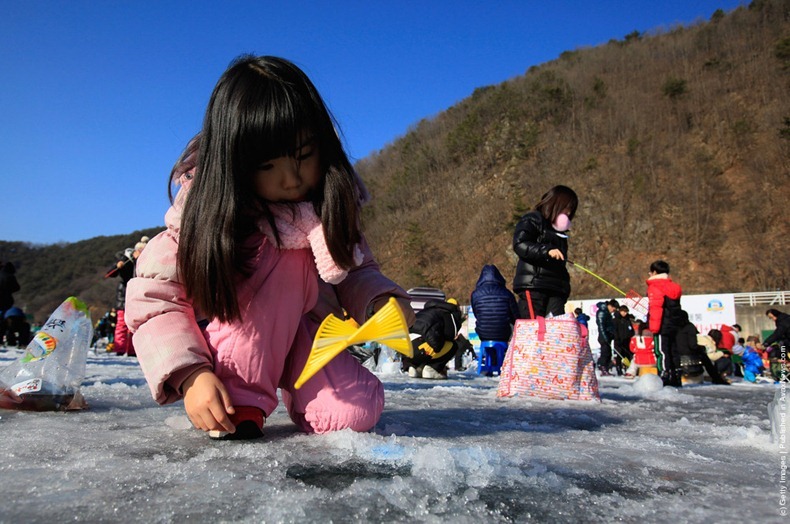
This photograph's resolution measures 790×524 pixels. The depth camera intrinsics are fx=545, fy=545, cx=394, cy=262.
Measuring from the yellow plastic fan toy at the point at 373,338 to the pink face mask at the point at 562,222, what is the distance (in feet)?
9.60

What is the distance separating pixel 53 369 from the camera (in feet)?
6.26

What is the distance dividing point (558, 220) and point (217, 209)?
288cm

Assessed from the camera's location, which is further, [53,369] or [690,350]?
[690,350]

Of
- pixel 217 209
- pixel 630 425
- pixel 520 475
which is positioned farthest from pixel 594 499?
pixel 630 425

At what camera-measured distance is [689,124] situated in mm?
30969

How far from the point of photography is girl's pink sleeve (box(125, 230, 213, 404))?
1.24m

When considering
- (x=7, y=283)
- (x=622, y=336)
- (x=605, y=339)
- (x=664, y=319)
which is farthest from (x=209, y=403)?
(x=622, y=336)

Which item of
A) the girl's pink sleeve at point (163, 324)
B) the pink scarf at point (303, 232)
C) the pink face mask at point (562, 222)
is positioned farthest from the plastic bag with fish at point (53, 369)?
the pink face mask at point (562, 222)

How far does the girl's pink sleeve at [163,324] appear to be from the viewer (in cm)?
124

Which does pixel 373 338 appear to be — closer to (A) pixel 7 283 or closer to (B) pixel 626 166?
(A) pixel 7 283

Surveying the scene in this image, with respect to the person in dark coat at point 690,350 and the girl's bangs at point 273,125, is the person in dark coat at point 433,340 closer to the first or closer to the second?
the person in dark coat at point 690,350

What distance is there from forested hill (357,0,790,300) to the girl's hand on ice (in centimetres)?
2604

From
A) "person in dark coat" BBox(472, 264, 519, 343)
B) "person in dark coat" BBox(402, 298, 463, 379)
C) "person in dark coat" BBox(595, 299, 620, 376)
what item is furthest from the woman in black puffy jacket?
"person in dark coat" BBox(595, 299, 620, 376)

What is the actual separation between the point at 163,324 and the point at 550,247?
288 centimetres
